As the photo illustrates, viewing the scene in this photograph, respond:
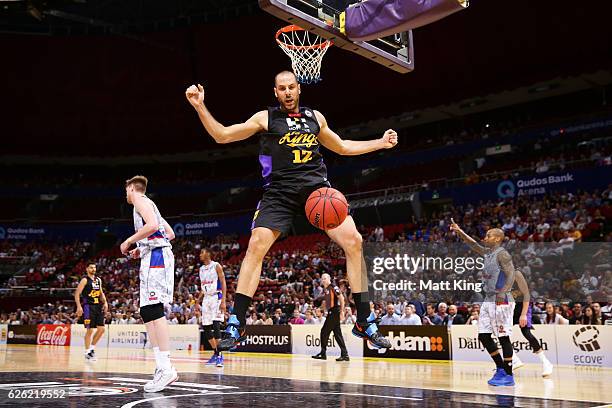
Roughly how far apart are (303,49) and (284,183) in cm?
549

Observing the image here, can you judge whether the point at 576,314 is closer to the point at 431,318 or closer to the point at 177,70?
the point at 431,318

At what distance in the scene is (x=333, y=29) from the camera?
26.9 feet

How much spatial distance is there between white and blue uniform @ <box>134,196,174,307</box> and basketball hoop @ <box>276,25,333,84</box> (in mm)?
4105

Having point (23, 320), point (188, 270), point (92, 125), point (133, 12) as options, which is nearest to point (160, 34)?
point (133, 12)

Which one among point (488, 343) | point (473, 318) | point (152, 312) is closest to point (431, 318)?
point (473, 318)

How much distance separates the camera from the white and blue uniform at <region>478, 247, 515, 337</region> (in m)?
9.23

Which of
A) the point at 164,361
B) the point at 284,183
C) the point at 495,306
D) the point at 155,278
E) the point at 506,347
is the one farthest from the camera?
the point at 495,306

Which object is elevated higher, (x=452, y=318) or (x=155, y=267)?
(x=155, y=267)

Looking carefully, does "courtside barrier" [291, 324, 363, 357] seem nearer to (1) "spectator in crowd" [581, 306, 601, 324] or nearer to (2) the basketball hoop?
(1) "spectator in crowd" [581, 306, 601, 324]

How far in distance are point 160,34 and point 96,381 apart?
90.1 feet

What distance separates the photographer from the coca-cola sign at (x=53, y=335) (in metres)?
23.1

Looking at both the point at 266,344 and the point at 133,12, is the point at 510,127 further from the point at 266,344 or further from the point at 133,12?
the point at 133,12

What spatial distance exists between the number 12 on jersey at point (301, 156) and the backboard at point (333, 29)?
9.79 feet

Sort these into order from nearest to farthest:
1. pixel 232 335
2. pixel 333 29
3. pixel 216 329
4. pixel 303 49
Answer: pixel 232 335 → pixel 333 29 → pixel 303 49 → pixel 216 329
